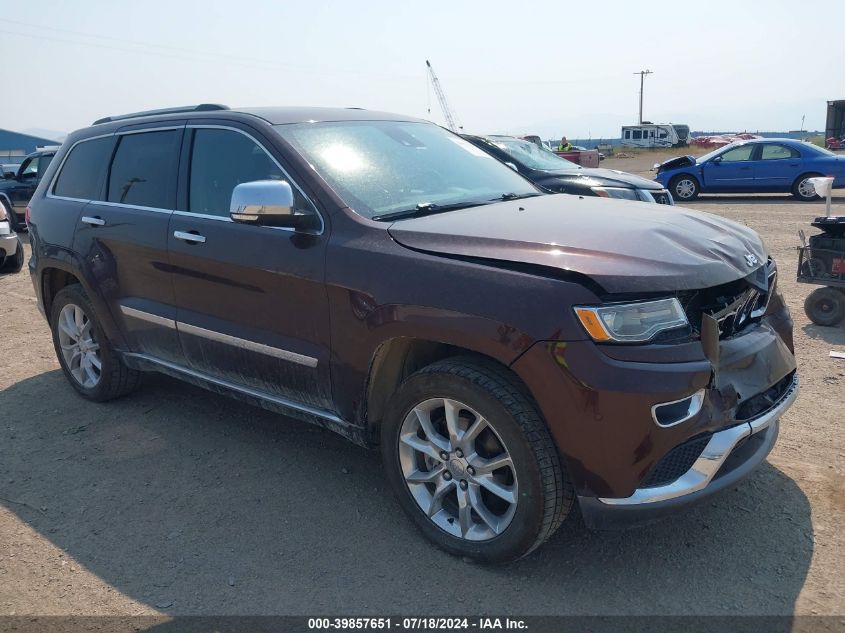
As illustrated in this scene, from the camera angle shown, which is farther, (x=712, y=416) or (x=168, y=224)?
(x=168, y=224)

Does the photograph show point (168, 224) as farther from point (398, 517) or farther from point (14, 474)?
point (398, 517)

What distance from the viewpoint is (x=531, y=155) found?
35.8ft

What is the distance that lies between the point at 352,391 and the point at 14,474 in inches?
85.9

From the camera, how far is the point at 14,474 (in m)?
4.18

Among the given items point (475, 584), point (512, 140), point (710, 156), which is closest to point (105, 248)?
point (475, 584)

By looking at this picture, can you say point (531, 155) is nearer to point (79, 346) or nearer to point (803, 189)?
point (79, 346)

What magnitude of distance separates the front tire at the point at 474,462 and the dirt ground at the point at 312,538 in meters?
0.17

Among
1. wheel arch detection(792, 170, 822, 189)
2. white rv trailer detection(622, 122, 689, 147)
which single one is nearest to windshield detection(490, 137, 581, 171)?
wheel arch detection(792, 170, 822, 189)

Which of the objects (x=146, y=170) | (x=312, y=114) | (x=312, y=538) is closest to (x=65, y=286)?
(x=146, y=170)

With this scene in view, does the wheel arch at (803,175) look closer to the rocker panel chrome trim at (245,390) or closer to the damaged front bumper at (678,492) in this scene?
the damaged front bumper at (678,492)

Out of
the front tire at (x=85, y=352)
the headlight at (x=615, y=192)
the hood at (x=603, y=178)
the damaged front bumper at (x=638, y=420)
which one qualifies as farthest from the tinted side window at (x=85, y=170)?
the hood at (x=603, y=178)

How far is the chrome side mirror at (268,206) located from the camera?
338 cm

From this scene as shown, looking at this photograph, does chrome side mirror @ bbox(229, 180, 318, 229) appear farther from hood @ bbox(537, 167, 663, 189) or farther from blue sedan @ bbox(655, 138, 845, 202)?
blue sedan @ bbox(655, 138, 845, 202)

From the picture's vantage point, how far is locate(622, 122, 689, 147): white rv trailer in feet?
178
